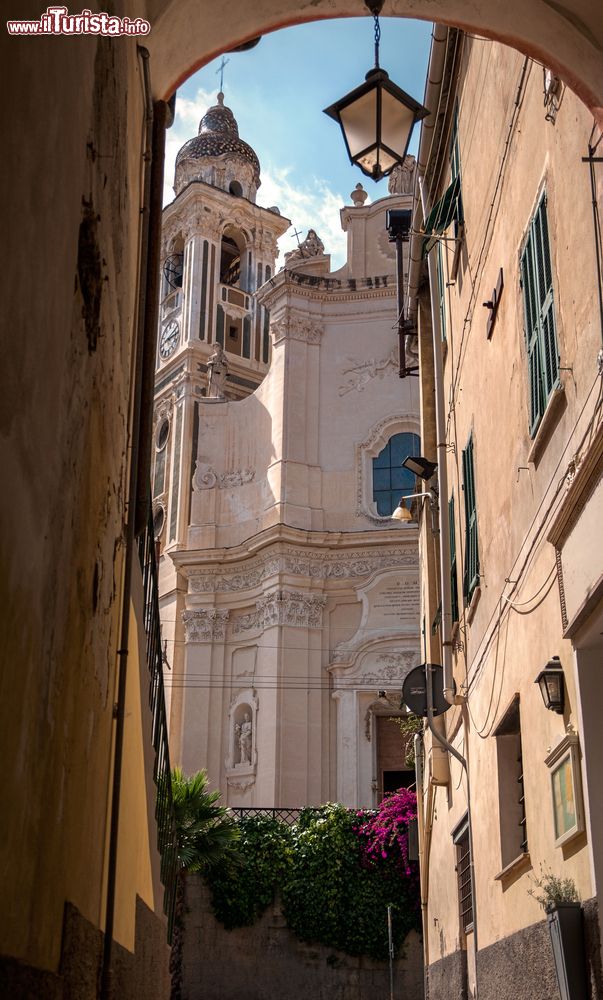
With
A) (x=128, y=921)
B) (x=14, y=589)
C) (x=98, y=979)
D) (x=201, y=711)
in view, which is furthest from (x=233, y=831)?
(x=14, y=589)

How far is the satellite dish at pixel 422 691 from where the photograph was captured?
37.6 ft

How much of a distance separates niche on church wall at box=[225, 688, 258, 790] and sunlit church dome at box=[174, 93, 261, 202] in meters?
19.3

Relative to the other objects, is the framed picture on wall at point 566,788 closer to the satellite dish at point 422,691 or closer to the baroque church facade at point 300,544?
the satellite dish at point 422,691

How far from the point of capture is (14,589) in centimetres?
300

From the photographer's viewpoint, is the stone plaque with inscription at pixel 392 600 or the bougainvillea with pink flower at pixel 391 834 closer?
the bougainvillea with pink flower at pixel 391 834

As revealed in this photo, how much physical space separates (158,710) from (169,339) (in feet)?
100

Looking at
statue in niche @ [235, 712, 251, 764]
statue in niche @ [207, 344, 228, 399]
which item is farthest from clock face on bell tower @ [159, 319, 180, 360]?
statue in niche @ [235, 712, 251, 764]

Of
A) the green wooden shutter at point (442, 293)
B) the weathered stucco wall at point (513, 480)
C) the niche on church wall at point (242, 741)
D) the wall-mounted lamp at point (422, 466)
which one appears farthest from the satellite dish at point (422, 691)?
the niche on church wall at point (242, 741)

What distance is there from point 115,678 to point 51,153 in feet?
9.43

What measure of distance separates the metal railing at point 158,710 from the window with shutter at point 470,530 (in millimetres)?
3124

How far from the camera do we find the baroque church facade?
28.2 meters

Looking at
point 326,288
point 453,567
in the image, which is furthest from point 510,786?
point 326,288

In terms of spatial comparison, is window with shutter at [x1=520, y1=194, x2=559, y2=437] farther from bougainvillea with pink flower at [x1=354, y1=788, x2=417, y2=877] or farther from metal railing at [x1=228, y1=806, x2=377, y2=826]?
metal railing at [x1=228, y1=806, x2=377, y2=826]

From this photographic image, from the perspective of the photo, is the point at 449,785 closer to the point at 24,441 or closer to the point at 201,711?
the point at 24,441
